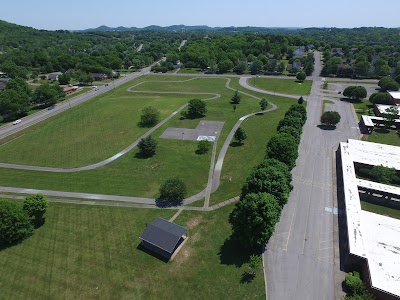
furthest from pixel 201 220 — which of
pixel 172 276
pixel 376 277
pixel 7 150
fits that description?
pixel 7 150

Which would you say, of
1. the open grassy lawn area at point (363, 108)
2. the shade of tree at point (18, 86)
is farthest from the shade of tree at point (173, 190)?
the shade of tree at point (18, 86)

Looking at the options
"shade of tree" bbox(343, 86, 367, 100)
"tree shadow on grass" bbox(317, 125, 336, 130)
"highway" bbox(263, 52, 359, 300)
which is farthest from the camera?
"shade of tree" bbox(343, 86, 367, 100)

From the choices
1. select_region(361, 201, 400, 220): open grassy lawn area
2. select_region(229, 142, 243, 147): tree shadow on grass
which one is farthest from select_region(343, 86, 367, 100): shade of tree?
select_region(361, 201, 400, 220): open grassy lawn area

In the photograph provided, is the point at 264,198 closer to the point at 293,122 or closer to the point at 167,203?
the point at 167,203

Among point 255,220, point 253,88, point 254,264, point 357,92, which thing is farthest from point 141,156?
point 357,92

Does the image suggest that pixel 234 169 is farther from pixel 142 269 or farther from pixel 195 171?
pixel 142 269

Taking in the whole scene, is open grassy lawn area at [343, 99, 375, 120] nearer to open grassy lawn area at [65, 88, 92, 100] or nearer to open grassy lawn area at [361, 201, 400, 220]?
open grassy lawn area at [361, 201, 400, 220]

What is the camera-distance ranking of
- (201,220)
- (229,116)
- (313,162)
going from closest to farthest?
(201,220) < (313,162) < (229,116)
